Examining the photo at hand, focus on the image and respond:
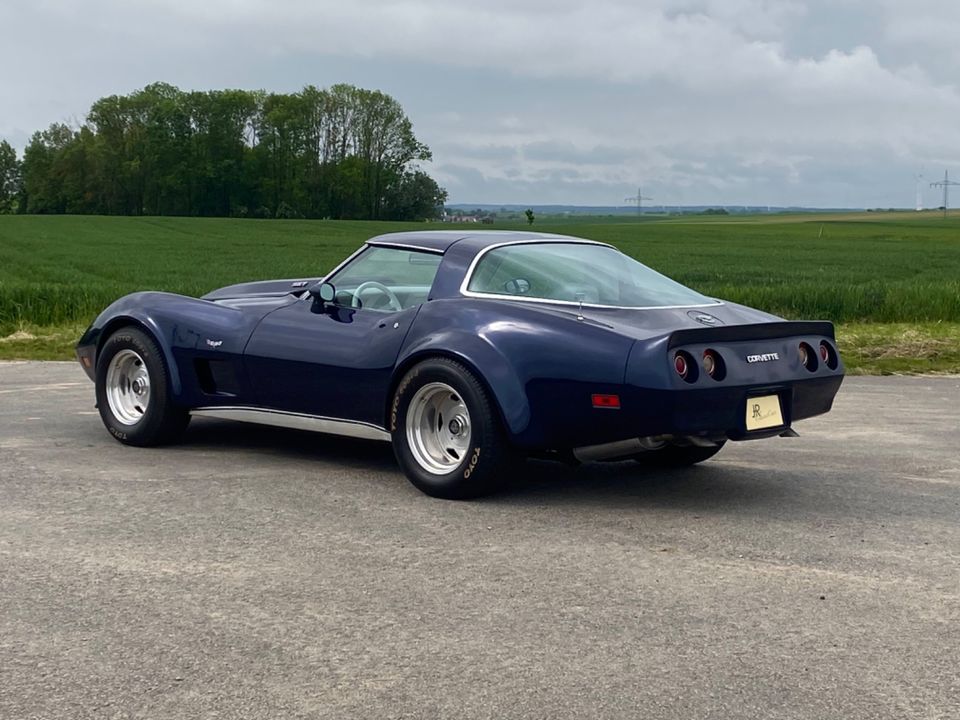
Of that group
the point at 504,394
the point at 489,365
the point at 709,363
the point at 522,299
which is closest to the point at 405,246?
the point at 522,299

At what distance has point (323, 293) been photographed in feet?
21.9

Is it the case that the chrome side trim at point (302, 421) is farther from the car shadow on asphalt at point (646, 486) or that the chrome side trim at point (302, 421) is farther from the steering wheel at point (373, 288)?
the car shadow on asphalt at point (646, 486)

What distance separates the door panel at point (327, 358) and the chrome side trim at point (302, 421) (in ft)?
0.11

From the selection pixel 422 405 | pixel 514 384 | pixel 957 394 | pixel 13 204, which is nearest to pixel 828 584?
pixel 514 384

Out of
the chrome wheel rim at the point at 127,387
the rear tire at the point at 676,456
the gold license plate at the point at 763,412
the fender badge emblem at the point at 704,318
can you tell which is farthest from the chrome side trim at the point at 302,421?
the gold license plate at the point at 763,412

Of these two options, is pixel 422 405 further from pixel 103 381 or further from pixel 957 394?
pixel 957 394

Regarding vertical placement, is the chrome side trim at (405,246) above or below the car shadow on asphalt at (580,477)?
above

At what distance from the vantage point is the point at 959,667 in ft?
12.0

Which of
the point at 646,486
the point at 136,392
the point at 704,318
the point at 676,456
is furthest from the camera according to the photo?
the point at 136,392

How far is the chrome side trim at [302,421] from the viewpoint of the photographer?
6.36 metres

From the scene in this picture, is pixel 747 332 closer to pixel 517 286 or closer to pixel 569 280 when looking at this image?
pixel 569 280

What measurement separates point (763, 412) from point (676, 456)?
1232 millimetres

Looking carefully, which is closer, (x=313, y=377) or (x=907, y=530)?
(x=907, y=530)

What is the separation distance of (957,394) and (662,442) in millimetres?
5643
